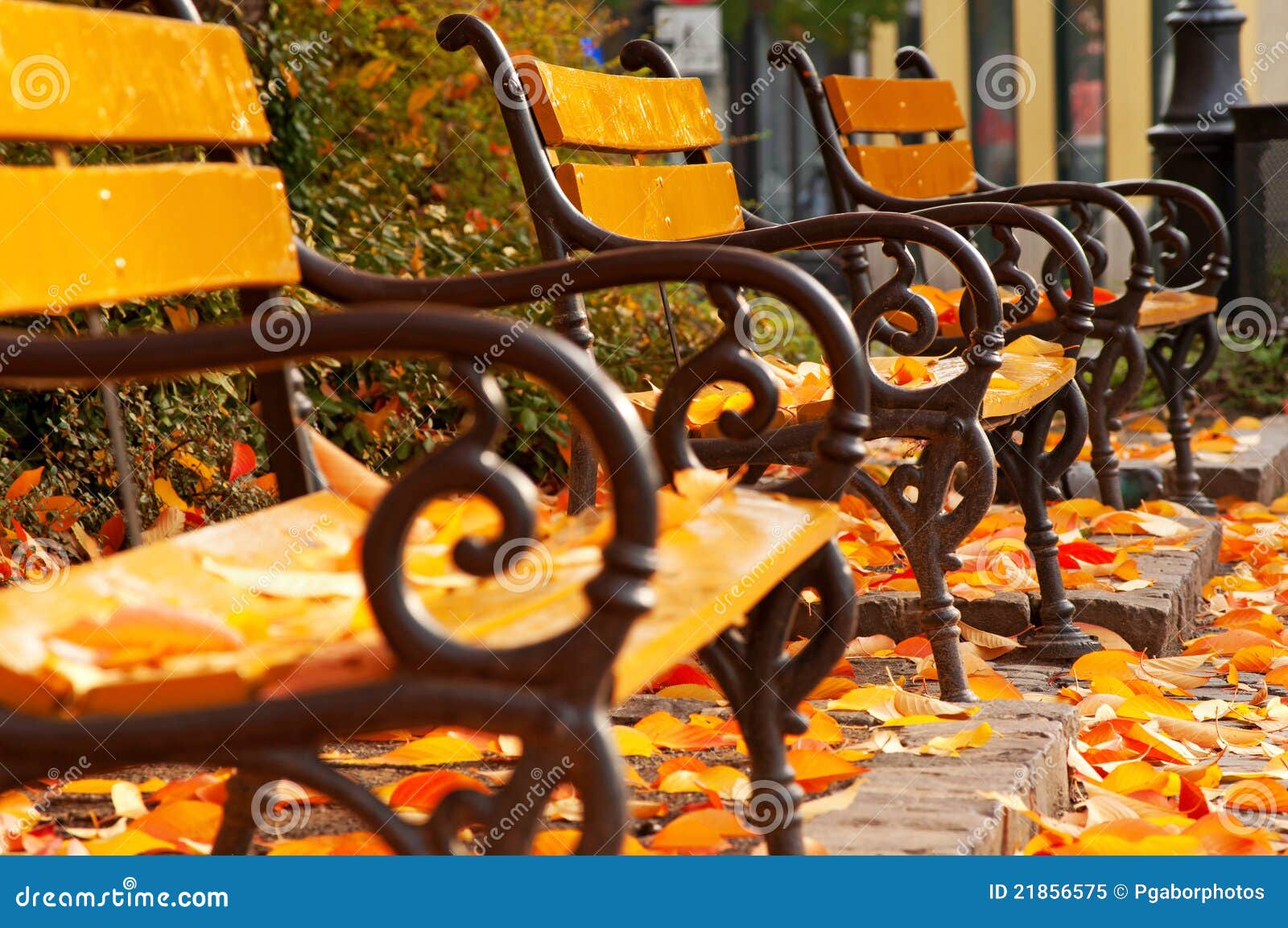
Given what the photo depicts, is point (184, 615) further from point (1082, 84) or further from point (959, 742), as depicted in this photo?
point (1082, 84)

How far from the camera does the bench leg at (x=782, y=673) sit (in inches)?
59.4

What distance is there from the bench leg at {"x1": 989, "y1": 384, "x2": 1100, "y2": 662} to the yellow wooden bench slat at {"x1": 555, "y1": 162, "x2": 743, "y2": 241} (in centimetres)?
69

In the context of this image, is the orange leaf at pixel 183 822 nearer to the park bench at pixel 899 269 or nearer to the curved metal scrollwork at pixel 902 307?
the park bench at pixel 899 269

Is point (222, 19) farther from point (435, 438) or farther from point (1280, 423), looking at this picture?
point (1280, 423)

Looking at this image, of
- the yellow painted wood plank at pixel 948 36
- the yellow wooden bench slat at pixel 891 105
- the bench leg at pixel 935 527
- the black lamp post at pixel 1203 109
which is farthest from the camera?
the yellow painted wood plank at pixel 948 36

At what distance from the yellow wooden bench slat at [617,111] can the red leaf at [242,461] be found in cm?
108

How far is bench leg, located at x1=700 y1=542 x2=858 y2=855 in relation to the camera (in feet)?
4.95

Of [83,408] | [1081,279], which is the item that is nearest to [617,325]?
[83,408]

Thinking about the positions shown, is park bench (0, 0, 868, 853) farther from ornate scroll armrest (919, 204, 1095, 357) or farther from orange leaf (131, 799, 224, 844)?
ornate scroll armrest (919, 204, 1095, 357)

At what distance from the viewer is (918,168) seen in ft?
13.4

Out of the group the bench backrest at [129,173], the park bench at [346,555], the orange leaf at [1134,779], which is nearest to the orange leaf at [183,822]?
the park bench at [346,555]

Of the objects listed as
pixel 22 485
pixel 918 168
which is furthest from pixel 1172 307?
pixel 22 485

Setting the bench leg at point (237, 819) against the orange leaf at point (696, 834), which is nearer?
the bench leg at point (237, 819)

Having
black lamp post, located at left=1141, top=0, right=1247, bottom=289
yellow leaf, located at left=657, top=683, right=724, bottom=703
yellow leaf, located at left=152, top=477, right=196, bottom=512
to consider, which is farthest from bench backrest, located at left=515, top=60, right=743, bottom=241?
black lamp post, located at left=1141, top=0, right=1247, bottom=289
